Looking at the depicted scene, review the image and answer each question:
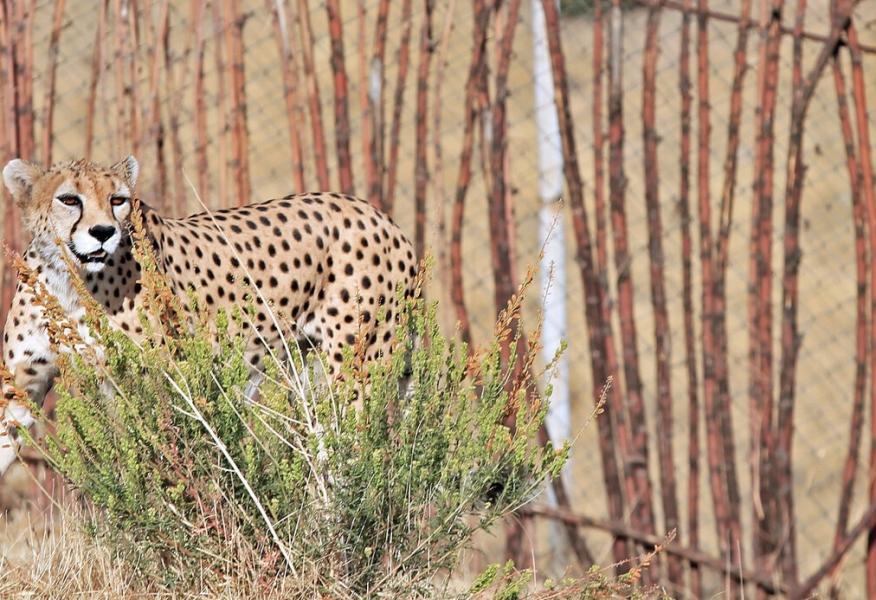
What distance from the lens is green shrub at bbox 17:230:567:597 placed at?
2.70 m

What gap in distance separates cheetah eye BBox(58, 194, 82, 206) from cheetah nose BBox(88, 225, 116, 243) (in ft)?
0.41

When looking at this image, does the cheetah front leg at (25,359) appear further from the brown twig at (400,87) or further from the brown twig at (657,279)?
the brown twig at (657,279)

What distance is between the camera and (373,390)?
272 centimetres

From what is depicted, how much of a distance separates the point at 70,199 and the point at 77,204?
Result: 0.9 inches

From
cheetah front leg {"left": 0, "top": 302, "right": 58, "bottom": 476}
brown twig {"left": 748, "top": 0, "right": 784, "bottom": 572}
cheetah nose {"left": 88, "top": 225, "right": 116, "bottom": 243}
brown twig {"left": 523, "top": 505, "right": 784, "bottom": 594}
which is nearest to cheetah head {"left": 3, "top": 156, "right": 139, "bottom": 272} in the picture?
cheetah nose {"left": 88, "top": 225, "right": 116, "bottom": 243}

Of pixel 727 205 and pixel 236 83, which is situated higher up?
pixel 236 83

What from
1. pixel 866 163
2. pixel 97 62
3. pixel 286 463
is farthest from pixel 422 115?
pixel 286 463

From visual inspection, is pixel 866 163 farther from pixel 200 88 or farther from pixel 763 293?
pixel 200 88

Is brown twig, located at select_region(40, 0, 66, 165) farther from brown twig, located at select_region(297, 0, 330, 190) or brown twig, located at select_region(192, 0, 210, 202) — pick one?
brown twig, located at select_region(297, 0, 330, 190)

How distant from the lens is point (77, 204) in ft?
10.3

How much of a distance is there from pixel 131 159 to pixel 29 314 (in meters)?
0.45

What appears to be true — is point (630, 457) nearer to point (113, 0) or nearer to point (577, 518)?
point (577, 518)

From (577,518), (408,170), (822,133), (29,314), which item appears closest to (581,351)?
(408,170)

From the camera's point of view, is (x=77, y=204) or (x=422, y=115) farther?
(x=422, y=115)
